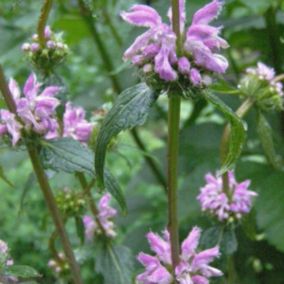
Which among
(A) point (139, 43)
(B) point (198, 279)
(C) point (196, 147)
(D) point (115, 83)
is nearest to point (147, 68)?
(A) point (139, 43)

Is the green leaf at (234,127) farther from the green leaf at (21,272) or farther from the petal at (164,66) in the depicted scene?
the green leaf at (21,272)

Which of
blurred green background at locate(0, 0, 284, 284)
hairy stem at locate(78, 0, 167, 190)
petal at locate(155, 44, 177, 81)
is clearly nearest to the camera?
petal at locate(155, 44, 177, 81)

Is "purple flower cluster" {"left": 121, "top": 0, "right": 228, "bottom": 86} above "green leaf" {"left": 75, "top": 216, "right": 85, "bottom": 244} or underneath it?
above

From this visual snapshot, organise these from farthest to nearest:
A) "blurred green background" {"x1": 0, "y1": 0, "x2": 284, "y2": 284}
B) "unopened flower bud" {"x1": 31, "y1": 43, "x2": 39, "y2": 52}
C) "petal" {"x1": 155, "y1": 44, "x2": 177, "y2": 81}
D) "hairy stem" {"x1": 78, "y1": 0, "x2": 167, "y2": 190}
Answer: "hairy stem" {"x1": 78, "y1": 0, "x2": 167, "y2": 190} < "blurred green background" {"x1": 0, "y1": 0, "x2": 284, "y2": 284} < "unopened flower bud" {"x1": 31, "y1": 43, "x2": 39, "y2": 52} < "petal" {"x1": 155, "y1": 44, "x2": 177, "y2": 81}

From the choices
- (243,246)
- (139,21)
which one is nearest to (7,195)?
(243,246)

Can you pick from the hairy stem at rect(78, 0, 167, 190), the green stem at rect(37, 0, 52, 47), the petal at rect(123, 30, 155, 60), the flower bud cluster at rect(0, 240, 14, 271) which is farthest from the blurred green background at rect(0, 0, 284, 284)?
the petal at rect(123, 30, 155, 60)

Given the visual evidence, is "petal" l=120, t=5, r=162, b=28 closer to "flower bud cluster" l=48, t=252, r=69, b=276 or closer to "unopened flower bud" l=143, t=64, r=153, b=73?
"unopened flower bud" l=143, t=64, r=153, b=73

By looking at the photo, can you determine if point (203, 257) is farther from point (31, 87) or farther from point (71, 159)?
point (31, 87)

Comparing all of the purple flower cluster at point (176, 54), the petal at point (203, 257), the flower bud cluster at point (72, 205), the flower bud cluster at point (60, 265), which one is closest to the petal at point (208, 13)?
the purple flower cluster at point (176, 54)
